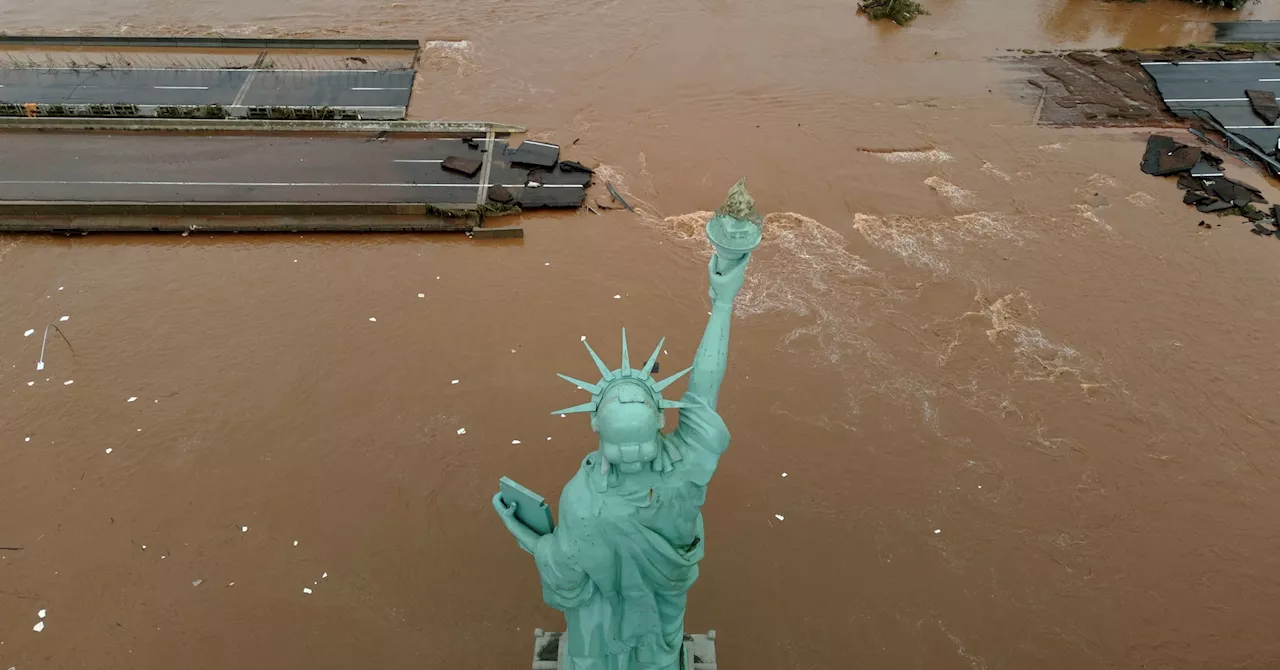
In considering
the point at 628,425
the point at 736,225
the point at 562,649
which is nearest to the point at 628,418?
the point at 628,425

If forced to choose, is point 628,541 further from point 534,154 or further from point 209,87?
point 209,87

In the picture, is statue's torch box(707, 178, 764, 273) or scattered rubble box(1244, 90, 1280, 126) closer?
statue's torch box(707, 178, 764, 273)

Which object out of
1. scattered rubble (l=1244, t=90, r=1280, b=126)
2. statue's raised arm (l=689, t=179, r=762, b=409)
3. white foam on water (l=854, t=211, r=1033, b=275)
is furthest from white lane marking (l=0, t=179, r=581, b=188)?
scattered rubble (l=1244, t=90, r=1280, b=126)

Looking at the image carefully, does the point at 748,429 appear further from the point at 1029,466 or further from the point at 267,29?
the point at 267,29

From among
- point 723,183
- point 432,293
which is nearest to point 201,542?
point 432,293

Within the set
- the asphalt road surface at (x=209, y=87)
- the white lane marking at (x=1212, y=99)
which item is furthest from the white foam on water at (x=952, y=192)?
the asphalt road surface at (x=209, y=87)

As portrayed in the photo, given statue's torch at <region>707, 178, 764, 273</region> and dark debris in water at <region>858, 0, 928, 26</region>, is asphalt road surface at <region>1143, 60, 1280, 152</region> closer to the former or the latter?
dark debris in water at <region>858, 0, 928, 26</region>

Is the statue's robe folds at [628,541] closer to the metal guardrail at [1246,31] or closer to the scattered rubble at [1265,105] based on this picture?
the scattered rubble at [1265,105]
